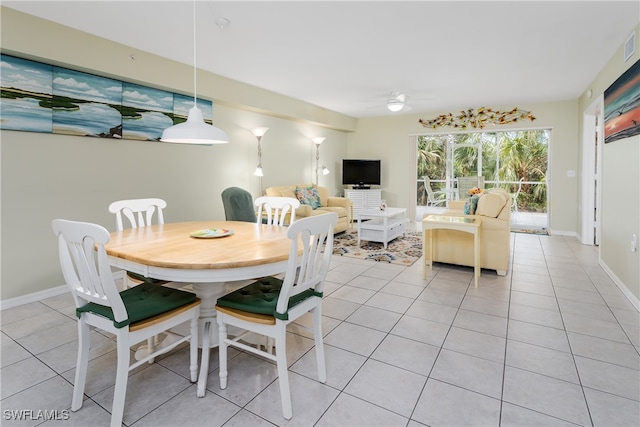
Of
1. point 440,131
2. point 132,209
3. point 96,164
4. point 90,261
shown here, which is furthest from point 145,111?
point 440,131

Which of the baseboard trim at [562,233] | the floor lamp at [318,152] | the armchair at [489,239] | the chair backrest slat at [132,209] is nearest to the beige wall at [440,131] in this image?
the baseboard trim at [562,233]

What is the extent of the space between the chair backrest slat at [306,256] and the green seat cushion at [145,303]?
22.5 inches

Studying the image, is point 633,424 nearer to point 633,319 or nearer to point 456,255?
point 633,319

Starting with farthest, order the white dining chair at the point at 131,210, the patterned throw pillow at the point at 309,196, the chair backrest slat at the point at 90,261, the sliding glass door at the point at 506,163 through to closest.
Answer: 1. the sliding glass door at the point at 506,163
2. the patterned throw pillow at the point at 309,196
3. the white dining chair at the point at 131,210
4. the chair backrest slat at the point at 90,261

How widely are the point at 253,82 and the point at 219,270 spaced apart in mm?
3880

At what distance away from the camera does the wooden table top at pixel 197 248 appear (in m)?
1.68

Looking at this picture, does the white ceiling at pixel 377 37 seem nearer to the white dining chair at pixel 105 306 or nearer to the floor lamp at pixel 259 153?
the floor lamp at pixel 259 153

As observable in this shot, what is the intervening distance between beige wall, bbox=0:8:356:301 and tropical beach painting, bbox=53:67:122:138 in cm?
9

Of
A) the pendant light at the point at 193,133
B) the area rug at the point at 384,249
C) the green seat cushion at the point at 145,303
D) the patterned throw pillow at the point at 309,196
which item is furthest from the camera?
the patterned throw pillow at the point at 309,196

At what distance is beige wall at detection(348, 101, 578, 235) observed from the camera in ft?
20.0

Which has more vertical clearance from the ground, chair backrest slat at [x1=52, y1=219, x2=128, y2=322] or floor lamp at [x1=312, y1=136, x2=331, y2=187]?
floor lamp at [x1=312, y1=136, x2=331, y2=187]

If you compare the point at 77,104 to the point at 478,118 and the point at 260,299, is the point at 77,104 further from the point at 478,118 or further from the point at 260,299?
the point at 478,118

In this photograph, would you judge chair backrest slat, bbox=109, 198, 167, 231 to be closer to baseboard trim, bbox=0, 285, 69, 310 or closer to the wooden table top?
the wooden table top

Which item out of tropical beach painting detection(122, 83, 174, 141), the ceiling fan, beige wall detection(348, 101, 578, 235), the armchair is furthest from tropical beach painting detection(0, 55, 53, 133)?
beige wall detection(348, 101, 578, 235)
